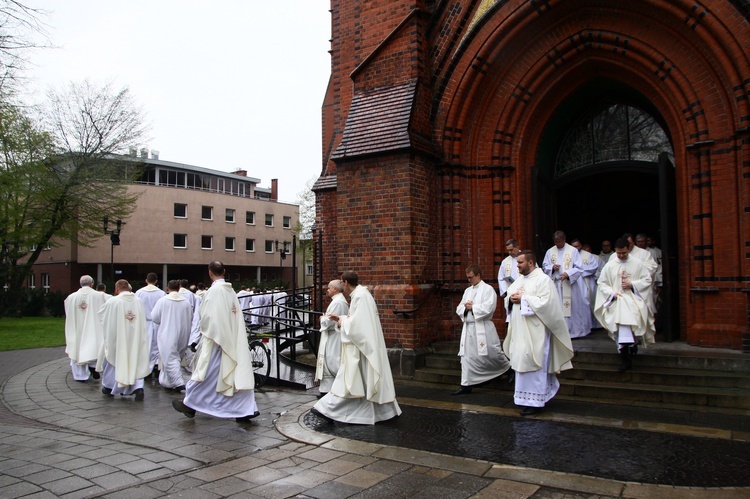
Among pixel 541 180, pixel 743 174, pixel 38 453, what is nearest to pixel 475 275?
pixel 541 180

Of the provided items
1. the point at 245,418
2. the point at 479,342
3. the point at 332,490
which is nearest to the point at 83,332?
the point at 245,418

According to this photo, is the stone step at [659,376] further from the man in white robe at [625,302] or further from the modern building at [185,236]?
the modern building at [185,236]

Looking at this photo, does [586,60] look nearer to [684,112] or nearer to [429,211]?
[684,112]

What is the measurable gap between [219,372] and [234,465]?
6.34ft

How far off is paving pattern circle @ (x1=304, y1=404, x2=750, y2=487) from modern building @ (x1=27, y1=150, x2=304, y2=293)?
33.3m

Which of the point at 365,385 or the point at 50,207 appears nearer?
the point at 365,385

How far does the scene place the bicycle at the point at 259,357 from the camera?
9.14 metres

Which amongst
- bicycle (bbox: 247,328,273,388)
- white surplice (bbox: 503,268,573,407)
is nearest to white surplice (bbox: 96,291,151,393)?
bicycle (bbox: 247,328,273,388)

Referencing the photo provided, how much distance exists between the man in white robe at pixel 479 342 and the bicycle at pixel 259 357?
3165mm

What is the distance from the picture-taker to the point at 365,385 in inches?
252

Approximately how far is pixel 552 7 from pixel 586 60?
3.44 feet

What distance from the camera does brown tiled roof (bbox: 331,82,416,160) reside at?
30.3 feet

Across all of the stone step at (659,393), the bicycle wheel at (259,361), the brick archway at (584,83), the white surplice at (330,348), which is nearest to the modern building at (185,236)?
the bicycle wheel at (259,361)

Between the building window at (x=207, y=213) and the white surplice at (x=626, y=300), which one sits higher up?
the building window at (x=207, y=213)
